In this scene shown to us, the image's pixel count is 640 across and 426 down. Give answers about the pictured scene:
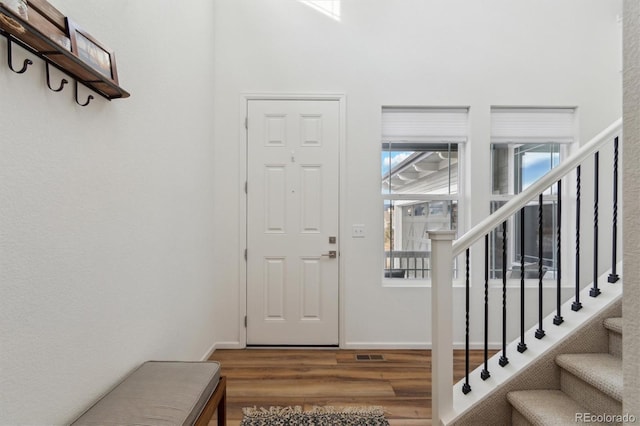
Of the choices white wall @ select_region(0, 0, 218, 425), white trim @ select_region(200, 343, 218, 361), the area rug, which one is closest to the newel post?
the area rug

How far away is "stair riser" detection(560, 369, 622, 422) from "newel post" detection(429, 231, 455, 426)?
1.81ft

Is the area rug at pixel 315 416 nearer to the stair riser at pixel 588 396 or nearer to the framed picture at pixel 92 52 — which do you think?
the stair riser at pixel 588 396

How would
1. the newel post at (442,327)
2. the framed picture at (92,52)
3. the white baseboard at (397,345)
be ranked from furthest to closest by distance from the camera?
the white baseboard at (397,345) → the newel post at (442,327) → the framed picture at (92,52)

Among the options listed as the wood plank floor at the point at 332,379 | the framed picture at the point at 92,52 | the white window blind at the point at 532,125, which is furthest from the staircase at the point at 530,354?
the framed picture at the point at 92,52

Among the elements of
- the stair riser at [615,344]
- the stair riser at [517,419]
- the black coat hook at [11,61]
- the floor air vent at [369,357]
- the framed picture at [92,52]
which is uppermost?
the framed picture at [92,52]

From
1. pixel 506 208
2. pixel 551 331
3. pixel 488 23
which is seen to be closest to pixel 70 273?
pixel 506 208

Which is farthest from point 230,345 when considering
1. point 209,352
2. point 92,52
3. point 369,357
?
point 92,52

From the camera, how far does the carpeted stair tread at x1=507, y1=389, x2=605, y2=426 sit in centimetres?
151

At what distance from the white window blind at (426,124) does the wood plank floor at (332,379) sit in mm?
1971

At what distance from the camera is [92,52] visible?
1351mm

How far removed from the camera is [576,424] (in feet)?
4.79

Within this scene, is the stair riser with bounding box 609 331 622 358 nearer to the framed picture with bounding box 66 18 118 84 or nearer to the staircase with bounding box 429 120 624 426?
the staircase with bounding box 429 120 624 426

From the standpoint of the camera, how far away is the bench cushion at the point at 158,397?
123 centimetres

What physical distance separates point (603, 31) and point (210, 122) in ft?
12.1
